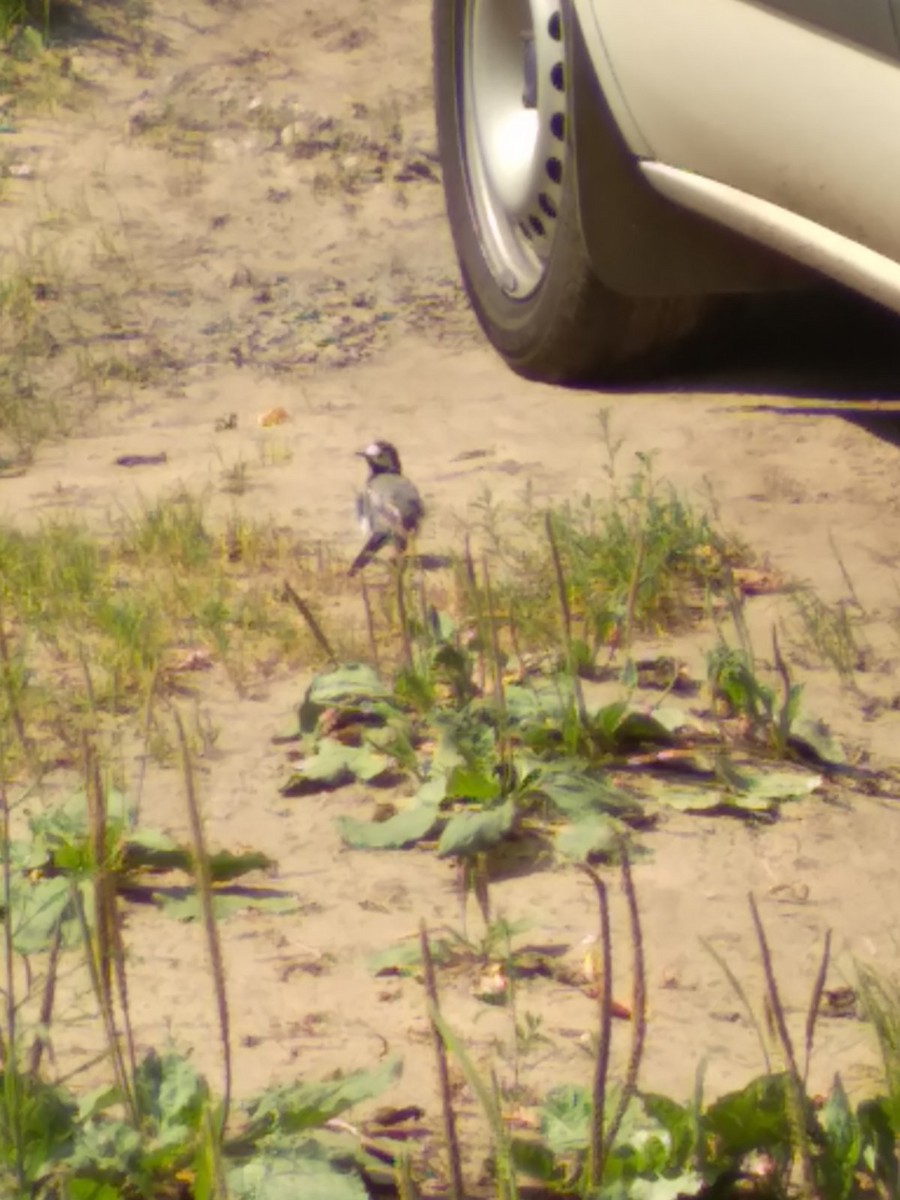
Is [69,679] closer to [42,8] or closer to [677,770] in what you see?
[677,770]

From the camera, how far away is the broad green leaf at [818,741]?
11.9ft

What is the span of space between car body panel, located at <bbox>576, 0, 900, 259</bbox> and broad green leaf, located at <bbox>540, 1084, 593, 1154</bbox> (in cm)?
212

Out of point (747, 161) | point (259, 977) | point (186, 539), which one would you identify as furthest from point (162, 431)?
point (259, 977)

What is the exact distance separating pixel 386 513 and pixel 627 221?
3.48ft

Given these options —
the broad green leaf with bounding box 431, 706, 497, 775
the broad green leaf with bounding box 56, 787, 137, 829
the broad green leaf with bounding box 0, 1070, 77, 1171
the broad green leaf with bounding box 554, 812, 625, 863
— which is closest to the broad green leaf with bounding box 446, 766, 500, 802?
the broad green leaf with bounding box 431, 706, 497, 775

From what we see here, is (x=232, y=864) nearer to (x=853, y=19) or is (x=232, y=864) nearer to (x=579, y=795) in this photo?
(x=579, y=795)

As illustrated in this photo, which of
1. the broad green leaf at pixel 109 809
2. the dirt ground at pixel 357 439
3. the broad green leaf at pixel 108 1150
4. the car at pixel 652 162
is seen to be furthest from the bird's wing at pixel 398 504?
the broad green leaf at pixel 108 1150

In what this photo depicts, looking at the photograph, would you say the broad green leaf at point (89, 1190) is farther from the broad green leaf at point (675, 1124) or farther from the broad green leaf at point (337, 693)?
the broad green leaf at point (337, 693)

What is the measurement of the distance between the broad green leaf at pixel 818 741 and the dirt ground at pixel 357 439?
0.32 feet

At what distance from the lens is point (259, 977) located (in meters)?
2.98

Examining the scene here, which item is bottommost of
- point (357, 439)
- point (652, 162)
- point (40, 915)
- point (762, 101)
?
point (357, 439)

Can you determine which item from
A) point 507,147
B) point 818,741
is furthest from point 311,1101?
point 507,147

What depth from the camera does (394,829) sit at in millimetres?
3393

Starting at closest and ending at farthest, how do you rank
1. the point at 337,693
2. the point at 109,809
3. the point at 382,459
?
the point at 109,809
the point at 337,693
the point at 382,459
